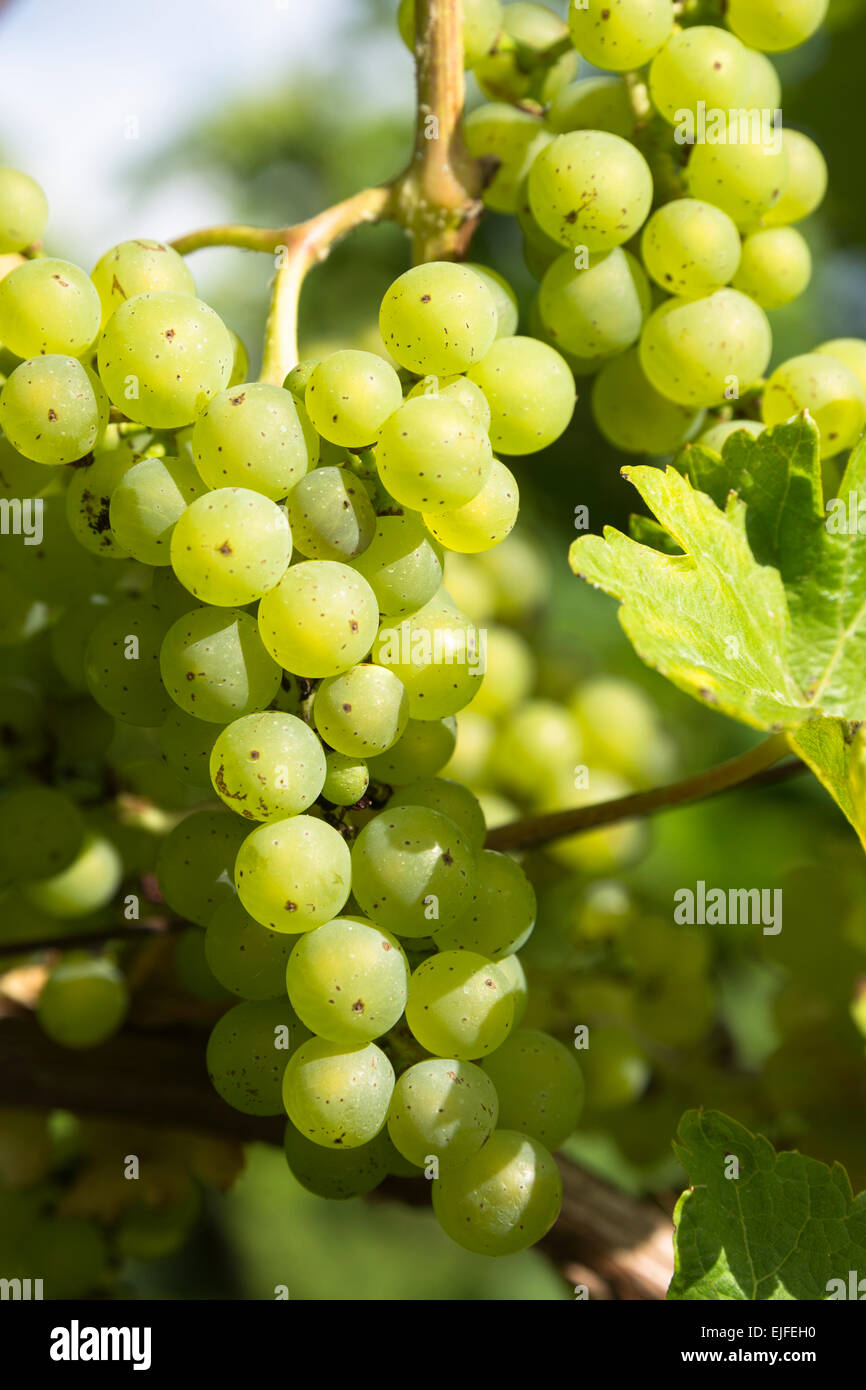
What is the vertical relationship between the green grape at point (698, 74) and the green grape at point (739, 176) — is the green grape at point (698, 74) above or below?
above

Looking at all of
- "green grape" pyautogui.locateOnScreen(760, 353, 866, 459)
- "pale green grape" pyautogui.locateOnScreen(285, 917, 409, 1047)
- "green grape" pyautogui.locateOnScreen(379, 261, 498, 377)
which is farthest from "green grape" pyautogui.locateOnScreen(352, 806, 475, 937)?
"green grape" pyautogui.locateOnScreen(760, 353, 866, 459)

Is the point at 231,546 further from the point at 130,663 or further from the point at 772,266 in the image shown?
the point at 772,266

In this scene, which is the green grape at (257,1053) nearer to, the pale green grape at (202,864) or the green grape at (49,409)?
the pale green grape at (202,864)

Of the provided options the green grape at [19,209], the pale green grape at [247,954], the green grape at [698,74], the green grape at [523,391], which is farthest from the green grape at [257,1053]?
the green grape at [698,74]

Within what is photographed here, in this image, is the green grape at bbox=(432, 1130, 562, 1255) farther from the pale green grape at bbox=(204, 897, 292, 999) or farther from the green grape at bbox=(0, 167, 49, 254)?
the green grape at bbox=(0, 167, 49, 254)

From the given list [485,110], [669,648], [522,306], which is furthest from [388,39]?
[669,648]
